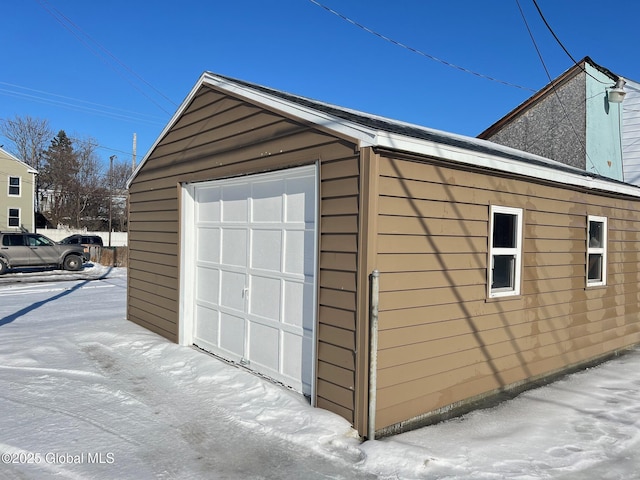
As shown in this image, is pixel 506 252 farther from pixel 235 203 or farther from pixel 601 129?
pixel 601 129

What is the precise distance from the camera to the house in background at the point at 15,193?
28.3 m

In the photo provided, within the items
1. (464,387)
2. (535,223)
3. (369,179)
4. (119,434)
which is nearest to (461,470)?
(464,387)

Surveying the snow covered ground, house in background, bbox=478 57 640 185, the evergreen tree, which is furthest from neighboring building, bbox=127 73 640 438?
the evergreen tree

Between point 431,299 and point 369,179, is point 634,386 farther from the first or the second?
point 369,179

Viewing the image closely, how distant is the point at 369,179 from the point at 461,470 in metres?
2.32

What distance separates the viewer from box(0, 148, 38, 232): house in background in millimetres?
28328

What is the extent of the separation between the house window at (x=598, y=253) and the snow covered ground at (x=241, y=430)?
4.78 feet

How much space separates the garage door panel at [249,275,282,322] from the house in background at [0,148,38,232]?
28.7 meters

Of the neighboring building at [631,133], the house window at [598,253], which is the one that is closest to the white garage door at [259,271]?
the house window at [598,253]

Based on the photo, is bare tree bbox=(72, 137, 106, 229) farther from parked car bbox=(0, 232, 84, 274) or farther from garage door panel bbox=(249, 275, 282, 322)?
garage door panel bbox=(249, 275, 282, 322)

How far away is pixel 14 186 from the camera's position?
2864 cm

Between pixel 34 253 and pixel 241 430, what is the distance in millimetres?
17870

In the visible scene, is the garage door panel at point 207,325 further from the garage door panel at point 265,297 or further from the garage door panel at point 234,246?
the garage door panel at point 265,297

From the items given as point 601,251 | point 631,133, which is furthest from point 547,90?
point 601,251
